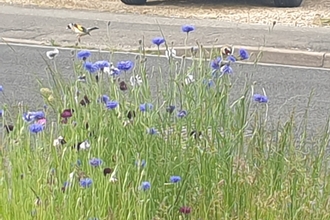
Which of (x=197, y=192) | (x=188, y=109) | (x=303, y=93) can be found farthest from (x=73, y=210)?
(x=303, y=93)

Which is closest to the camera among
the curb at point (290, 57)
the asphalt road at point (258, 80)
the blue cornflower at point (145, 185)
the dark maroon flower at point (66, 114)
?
the blue cornflower at point (145, 185)

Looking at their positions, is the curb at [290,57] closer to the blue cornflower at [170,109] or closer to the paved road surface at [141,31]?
the paved road surface at [141,31]

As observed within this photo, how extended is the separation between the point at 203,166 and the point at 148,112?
353mm

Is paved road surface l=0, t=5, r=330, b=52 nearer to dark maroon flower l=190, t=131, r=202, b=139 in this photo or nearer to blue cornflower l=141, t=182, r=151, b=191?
dark maroon flower l=190, t=131, r=202, b=139

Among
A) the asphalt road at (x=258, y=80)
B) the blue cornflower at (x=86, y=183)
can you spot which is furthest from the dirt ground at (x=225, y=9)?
the blue cornflower at (x=86, y=183)

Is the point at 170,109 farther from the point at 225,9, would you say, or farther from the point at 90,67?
the point at 225,9

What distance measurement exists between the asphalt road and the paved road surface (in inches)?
35.9

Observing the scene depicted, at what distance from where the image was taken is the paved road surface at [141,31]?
38.4 ft

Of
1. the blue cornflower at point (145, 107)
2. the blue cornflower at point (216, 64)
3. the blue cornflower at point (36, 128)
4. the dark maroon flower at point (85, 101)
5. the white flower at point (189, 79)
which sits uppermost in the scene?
the blue cornflower at point (216, 64)

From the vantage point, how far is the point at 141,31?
12633 mm

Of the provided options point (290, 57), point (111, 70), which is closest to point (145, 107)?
point (111, 70)

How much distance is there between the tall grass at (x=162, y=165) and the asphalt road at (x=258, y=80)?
3.27 m

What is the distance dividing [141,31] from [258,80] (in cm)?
356

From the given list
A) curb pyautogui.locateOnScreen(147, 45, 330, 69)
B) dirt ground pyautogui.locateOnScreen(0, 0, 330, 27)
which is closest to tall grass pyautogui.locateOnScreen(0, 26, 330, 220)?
curb pyautogui.locateOnScreen(147, 45, 330, 69)
